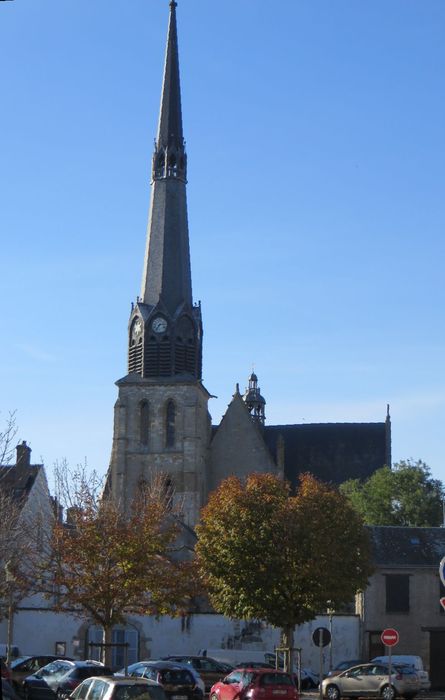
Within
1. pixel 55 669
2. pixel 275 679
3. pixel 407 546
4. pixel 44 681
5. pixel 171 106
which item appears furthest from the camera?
pixel 171 106

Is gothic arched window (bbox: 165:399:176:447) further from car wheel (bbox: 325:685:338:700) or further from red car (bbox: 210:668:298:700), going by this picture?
red car (bbox: 210:668:298:700)

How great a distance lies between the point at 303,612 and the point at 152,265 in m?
38.1

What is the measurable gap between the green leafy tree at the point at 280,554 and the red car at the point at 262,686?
824cm

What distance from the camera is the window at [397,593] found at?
155 feet

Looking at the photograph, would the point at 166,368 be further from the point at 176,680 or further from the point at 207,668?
the point at 176,680

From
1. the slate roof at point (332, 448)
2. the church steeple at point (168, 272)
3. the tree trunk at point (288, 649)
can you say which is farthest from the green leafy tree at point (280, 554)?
the slate roof at point (332, 448)

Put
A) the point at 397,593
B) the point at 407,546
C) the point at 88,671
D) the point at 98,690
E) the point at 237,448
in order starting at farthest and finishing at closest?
1. the point at 237,448
2. the point at 407,546
3. the point at 397,593
4. the point at 88,671
5. the point at 98,690

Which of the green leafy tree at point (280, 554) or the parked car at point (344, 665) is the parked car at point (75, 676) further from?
the parked car at point (344, 665)

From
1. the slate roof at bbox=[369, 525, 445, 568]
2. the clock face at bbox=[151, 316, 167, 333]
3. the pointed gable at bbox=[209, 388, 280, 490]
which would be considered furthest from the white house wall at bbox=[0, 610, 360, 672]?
the clock face at bbox=[151, 316, 167, 333]

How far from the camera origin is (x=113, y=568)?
35562 millimetres

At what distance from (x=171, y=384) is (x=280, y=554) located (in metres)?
34.1

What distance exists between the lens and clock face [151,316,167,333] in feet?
232

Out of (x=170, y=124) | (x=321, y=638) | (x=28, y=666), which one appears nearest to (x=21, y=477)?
(x=28, y=666)

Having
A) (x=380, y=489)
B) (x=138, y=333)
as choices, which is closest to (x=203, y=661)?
(x=380, y=489)
